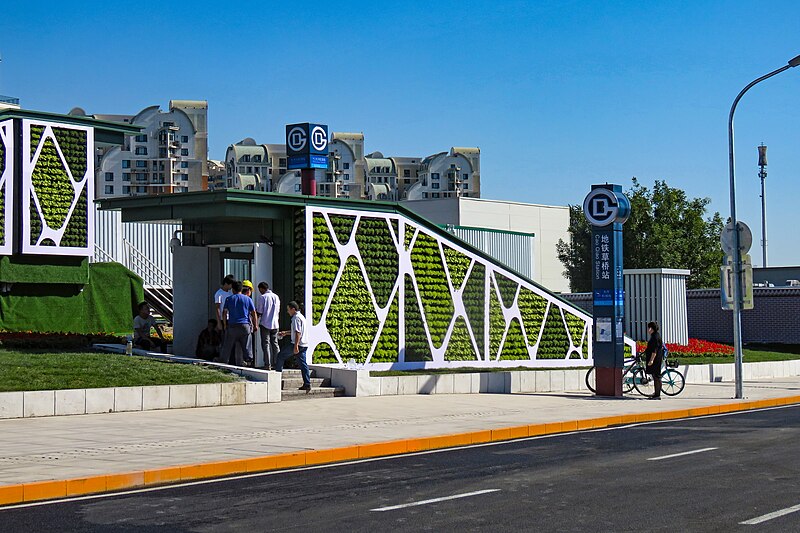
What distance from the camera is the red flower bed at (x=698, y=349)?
35500 mm

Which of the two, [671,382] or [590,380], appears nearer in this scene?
[671,382]

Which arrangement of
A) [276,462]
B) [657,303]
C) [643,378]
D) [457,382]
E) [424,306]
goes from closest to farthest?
[276,462], [457,382], [643,378], [424,306], [657,303]

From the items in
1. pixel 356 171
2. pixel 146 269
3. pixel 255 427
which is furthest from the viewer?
pixel 356 171

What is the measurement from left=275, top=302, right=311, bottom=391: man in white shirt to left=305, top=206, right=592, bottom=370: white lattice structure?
1457mm

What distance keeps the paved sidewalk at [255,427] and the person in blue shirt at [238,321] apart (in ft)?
6.96

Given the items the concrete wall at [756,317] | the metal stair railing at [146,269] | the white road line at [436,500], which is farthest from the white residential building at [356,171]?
the white road line at [436,500]

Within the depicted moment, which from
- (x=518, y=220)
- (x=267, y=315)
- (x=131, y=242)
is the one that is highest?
(x=518, y=220)

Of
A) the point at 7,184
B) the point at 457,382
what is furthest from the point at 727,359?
the point at 7,184

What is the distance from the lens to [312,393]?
22469mm

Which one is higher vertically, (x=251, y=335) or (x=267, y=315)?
(x=267, y=315)

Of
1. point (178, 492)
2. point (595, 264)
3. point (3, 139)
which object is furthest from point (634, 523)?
point (3, 139)

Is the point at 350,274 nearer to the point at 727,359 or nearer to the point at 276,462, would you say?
the point at 276,462

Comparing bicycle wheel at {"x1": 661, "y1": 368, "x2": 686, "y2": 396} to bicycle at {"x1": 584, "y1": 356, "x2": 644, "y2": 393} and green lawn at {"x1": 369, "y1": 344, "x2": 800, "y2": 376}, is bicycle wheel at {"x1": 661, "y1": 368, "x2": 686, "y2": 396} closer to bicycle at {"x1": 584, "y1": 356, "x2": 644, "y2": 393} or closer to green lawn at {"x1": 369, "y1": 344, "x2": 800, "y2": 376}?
bicycle at {"x1": 584, "y1": 356, "x2": 644, "y2": 393}

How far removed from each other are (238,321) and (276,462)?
933 centimetres
